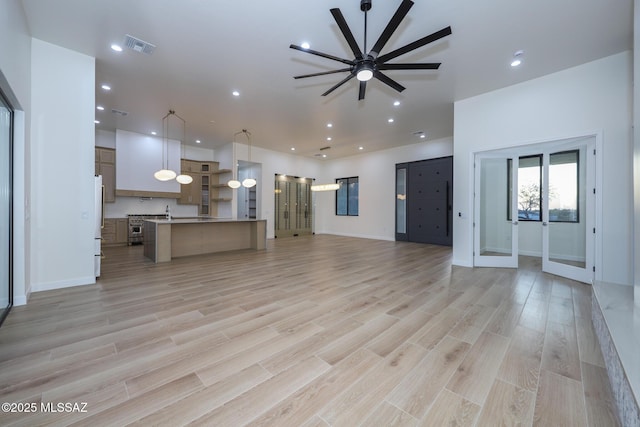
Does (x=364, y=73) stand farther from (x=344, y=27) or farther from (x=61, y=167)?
(x=61, y=167)

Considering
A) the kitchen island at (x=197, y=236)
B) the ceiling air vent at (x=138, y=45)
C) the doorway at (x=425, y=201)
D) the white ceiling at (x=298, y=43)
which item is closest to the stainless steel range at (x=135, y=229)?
the kitchen island at (x=197, y=236)

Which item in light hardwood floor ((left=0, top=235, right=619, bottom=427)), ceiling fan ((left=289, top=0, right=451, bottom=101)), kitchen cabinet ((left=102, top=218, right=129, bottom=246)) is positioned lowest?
light hardwood floor ((left=0, top=235, right=619, bottom=427))

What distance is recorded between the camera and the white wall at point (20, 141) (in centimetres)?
273

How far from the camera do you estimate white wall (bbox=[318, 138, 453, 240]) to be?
348 inches

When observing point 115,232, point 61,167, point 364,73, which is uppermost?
point 364,73

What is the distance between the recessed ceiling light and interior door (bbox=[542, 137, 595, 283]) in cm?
169

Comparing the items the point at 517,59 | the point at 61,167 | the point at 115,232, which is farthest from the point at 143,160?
the point at 517,59

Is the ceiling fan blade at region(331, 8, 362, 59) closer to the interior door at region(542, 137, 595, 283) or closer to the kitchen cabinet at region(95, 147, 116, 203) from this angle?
the interior door at region(542, 137, 595, 283)

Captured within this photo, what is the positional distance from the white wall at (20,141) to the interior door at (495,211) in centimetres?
703

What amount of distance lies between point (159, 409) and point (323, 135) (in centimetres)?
743

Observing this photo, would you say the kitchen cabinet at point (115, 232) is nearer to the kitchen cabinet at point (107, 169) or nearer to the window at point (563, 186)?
the kitchen cabinet at point (107, 169)

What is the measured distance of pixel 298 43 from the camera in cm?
353

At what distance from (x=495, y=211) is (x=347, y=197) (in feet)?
20.3

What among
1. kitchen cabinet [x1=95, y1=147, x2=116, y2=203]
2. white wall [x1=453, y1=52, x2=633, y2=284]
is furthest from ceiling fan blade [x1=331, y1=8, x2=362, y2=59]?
kitchen cabinet [x1=95, y1=147, x2=116, y2=203]
